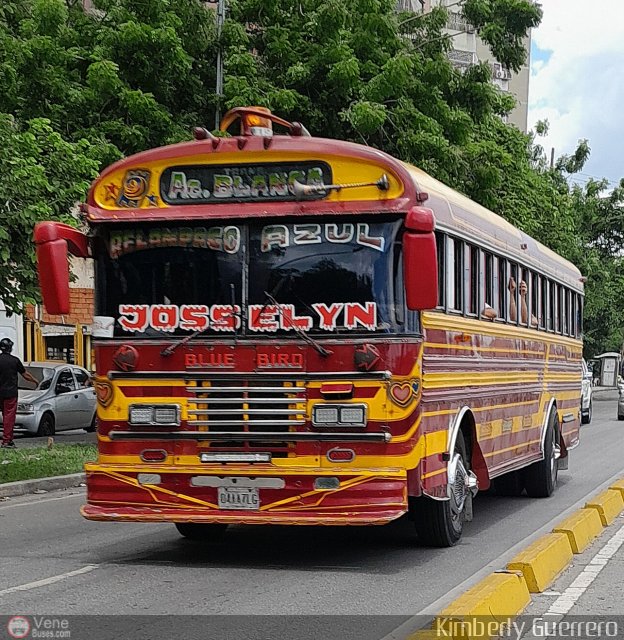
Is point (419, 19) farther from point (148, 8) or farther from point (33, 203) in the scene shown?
point (33, 203)

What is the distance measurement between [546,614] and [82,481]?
955cm

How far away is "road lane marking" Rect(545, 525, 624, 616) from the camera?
815 cm

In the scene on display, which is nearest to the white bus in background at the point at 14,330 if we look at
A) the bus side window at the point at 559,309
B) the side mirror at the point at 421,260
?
Answer: the bus side window at the point at 559,309

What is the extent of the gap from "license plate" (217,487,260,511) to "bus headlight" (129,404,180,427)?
0.62 m

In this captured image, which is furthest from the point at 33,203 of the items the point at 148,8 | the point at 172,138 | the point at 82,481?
the point at 148,8

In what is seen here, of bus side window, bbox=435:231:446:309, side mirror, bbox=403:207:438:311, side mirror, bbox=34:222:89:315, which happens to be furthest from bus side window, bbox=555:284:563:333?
side mirror, bbox=34:222:89:315

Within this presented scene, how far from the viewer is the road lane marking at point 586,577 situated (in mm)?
8148

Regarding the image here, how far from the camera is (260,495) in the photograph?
9219 millimetres

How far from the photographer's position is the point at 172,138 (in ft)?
72.5

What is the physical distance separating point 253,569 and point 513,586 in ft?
Answer: 7.92

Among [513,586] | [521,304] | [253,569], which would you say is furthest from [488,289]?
[513,586]

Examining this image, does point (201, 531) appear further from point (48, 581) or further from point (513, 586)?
point (513, 586)

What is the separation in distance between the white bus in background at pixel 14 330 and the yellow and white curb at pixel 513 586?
81.1 feet

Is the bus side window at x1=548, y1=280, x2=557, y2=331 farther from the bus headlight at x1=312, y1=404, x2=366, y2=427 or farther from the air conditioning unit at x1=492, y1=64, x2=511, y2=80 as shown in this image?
the air conditioning unit at x1=492, y1=64, x2=511, y2=80
